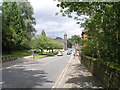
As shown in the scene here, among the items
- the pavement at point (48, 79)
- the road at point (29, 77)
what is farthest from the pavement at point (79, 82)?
the road at point (29, 77)

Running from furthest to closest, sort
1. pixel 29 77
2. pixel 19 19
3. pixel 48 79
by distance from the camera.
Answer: pixel 19 19 → pixel 29 77 → pixel 48 79

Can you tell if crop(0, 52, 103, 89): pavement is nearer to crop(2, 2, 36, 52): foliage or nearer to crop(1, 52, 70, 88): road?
crop(1, 52, 70, 88): road

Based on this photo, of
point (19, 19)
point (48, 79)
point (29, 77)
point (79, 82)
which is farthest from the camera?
point (19, 19)

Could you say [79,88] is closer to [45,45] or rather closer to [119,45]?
Result: [119,45]

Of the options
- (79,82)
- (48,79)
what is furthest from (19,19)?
(79,82)

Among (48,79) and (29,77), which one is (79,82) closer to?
(48,79)

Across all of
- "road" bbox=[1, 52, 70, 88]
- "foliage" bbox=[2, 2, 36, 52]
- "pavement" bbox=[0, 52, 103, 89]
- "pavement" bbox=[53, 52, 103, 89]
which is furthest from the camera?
"foliage" bbox=[2, 2, 36, 52]

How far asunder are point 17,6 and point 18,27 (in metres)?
8.88

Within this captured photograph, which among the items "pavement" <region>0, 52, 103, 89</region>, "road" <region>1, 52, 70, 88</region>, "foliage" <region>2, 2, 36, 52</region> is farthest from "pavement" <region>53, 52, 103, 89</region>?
"foliage" <region>2, 2, 36, 52</region>

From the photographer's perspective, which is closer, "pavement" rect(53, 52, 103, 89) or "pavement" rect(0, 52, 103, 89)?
"pavement" rect(53, 52, 103, 89)

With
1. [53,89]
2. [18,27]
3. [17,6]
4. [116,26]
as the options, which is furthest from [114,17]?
[17,6]

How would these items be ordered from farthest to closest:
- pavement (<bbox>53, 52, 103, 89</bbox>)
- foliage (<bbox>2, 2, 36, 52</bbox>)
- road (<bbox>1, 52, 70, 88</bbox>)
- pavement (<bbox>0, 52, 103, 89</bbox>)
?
foliage (<bbox>2, 2, 36, 52</bbox>) < road (<bbox>1, 52, 70, 88</bbox>) < pavement (<bbox>0, 52, 103, 89</bbox>) < pavement (<bbox>53, 52, 103, 89</bbox>)

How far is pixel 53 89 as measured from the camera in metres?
7.82

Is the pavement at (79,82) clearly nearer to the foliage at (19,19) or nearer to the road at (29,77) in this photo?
the road at (29,77)
